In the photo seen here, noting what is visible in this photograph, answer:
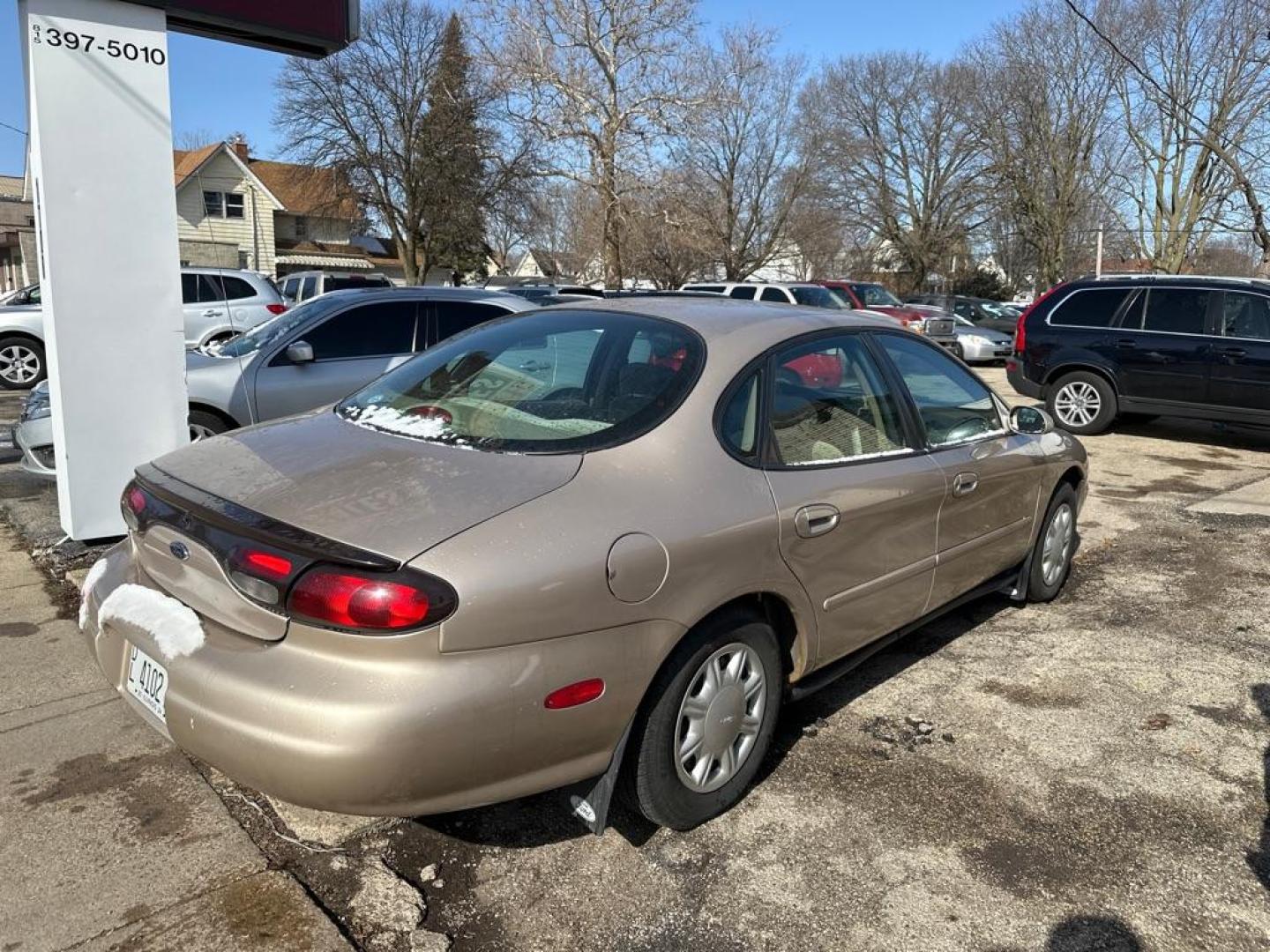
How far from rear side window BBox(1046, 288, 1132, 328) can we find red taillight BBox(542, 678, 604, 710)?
31.3ft

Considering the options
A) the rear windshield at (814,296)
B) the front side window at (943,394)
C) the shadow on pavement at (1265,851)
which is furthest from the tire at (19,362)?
the shadow on pavement at (1265,851)

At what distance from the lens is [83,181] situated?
4.69 metres

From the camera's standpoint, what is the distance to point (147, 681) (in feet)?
8.09

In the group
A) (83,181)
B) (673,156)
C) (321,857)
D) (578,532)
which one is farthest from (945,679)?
(673,156)

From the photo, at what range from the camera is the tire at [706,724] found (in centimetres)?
254

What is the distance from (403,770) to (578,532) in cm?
69

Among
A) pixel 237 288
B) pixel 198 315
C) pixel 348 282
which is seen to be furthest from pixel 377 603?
pixel 348 282

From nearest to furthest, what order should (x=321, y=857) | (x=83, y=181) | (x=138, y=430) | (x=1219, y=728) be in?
1. (x=321, y=857)
2. (x=1219, y=728)
3. (x=83, y=181)
4. (x=138, y=430)

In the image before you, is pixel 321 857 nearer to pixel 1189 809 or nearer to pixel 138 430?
pixel 1189 809

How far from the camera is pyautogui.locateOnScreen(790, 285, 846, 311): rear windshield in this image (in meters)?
16.7

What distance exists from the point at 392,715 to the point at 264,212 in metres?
45.5

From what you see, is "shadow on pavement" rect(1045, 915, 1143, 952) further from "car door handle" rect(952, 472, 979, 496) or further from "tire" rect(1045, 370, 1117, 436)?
"tire" rect(1045, 370, 1117, 436)

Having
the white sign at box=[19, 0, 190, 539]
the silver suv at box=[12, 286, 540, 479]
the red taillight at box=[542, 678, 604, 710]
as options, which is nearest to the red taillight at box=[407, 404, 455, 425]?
the red taillight at box=[542, 678, 604, 710]

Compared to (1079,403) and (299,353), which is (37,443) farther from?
(1079,403)
